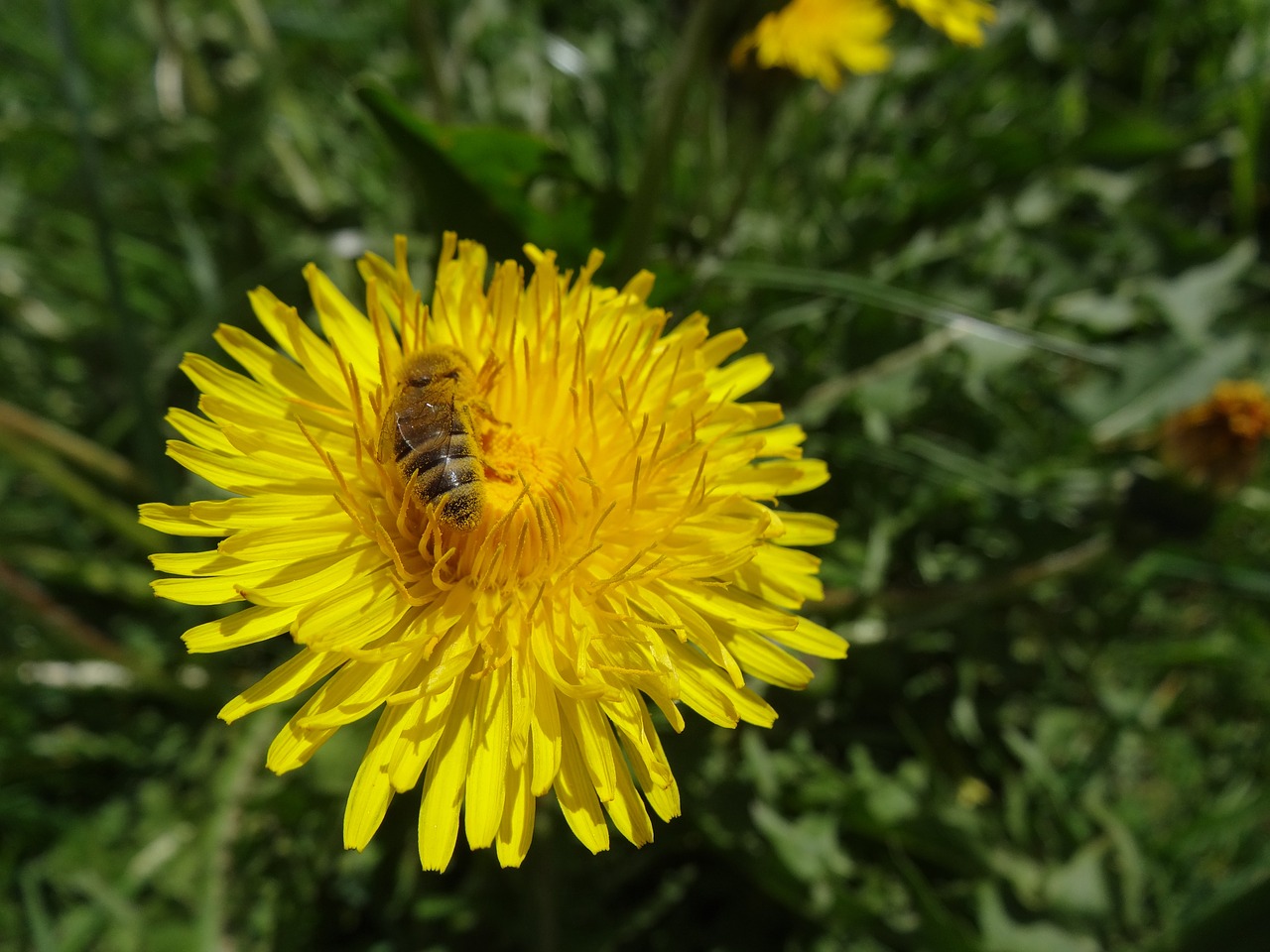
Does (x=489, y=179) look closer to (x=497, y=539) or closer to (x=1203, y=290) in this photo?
(x=497, y=539)

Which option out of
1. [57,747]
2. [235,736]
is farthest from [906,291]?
[57,747]

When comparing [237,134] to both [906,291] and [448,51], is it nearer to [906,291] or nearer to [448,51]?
[448,51]

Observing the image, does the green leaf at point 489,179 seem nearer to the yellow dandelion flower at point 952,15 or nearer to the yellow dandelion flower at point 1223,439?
the yellow dandelion flower at point 952,15

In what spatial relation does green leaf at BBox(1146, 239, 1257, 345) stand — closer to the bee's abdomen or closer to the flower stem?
the flower stem

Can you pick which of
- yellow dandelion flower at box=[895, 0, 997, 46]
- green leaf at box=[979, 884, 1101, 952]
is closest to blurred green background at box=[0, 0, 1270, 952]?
green leaf at box=[979, 884, 1101, 952]

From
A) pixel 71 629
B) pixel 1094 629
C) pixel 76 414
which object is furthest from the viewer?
pixel 76 414
